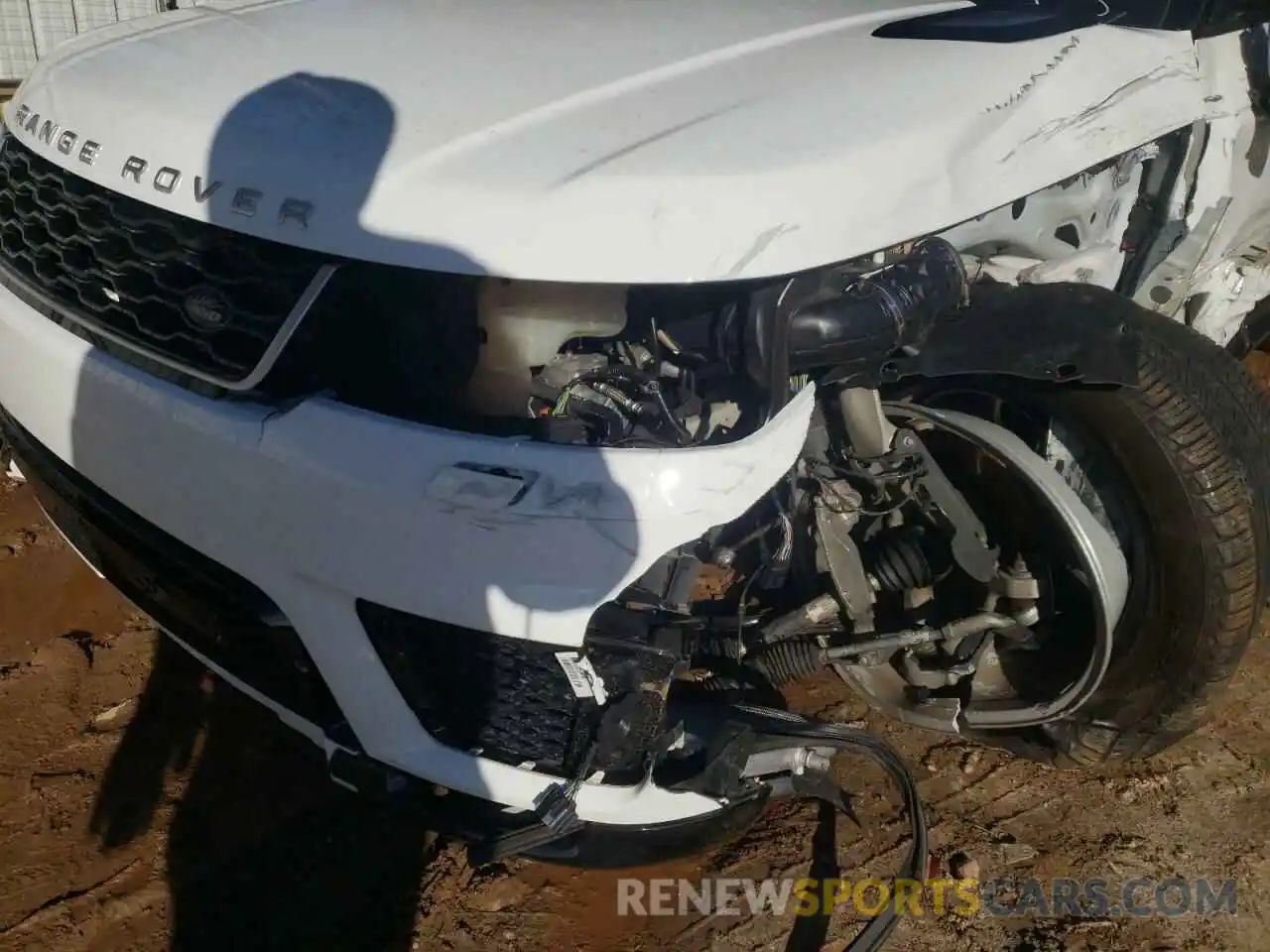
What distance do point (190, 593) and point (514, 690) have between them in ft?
2.35

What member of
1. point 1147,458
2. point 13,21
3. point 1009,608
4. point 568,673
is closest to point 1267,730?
point 1009,608

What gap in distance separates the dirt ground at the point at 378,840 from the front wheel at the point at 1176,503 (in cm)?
31

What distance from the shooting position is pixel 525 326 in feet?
6.05

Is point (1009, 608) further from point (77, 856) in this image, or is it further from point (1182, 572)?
point (77, 856)

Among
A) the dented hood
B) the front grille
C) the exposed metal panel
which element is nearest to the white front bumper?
the front grille

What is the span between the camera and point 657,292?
6.27 feet

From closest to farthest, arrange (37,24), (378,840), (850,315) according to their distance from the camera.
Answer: (850,315) < (378,840) < (37,24)

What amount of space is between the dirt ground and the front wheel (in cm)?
31

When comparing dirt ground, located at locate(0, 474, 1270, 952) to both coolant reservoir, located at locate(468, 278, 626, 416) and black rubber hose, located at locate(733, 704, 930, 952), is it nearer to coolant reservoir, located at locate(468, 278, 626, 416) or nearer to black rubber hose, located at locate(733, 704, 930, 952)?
black rubber hose, located at locate(733, 704, 930, 952)

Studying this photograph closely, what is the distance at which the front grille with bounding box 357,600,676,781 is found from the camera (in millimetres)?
1928

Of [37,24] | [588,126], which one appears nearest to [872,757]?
[588,126]

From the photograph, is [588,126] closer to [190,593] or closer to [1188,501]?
[190,593]

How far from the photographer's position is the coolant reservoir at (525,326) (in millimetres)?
1818

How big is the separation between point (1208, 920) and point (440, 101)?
236cm
